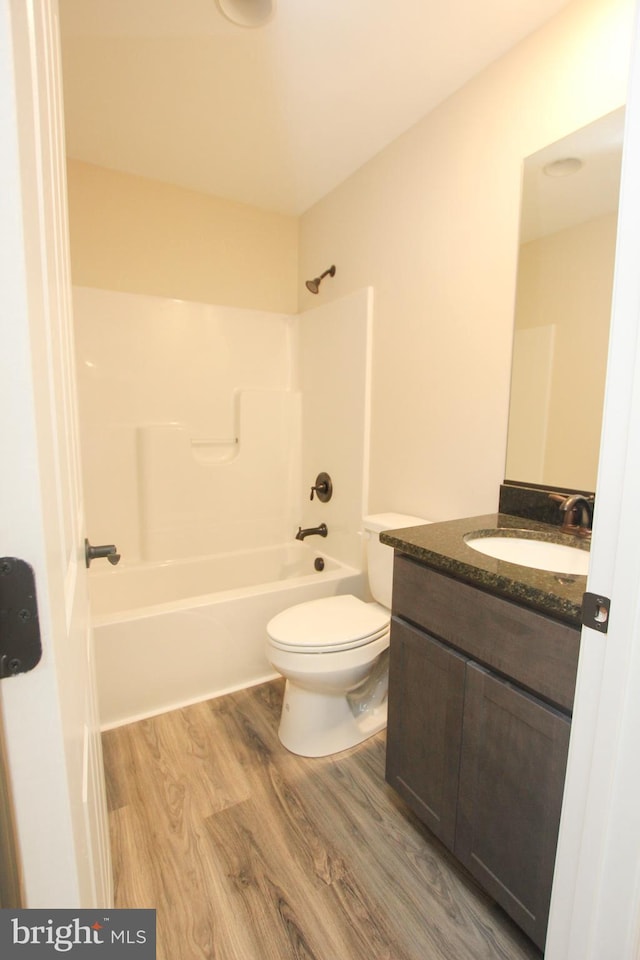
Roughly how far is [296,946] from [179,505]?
75.2 inches

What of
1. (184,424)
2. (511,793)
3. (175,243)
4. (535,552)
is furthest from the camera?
(184,424)

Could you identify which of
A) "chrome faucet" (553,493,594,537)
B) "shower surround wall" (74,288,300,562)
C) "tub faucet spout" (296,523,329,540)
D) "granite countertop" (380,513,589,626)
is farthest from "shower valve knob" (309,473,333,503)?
"chrome faucet" (553,493,594,537)

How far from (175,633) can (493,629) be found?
1.35 meters

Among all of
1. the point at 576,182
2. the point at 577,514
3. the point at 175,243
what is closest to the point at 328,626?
the point at 577,514

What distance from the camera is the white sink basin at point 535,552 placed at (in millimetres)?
1211

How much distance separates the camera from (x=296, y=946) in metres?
1.00

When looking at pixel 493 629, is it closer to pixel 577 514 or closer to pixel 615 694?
pixel 615 694

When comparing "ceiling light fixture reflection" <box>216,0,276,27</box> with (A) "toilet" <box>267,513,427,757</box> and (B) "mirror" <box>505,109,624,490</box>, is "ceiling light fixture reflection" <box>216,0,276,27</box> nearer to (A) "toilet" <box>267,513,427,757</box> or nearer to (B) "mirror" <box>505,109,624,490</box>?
(B) "mirror" <box>505,109,624,490</box>

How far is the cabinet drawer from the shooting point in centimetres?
85

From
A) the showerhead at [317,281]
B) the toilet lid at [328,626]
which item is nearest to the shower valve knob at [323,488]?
the toilet lid at [328,626]

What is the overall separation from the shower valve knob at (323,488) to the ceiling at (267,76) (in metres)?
1.58

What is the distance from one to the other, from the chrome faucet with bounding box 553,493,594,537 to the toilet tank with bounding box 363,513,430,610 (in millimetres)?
581

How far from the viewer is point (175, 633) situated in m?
1.82

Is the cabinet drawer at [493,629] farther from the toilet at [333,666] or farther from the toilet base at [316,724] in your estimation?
the toilet base at [316,724]
